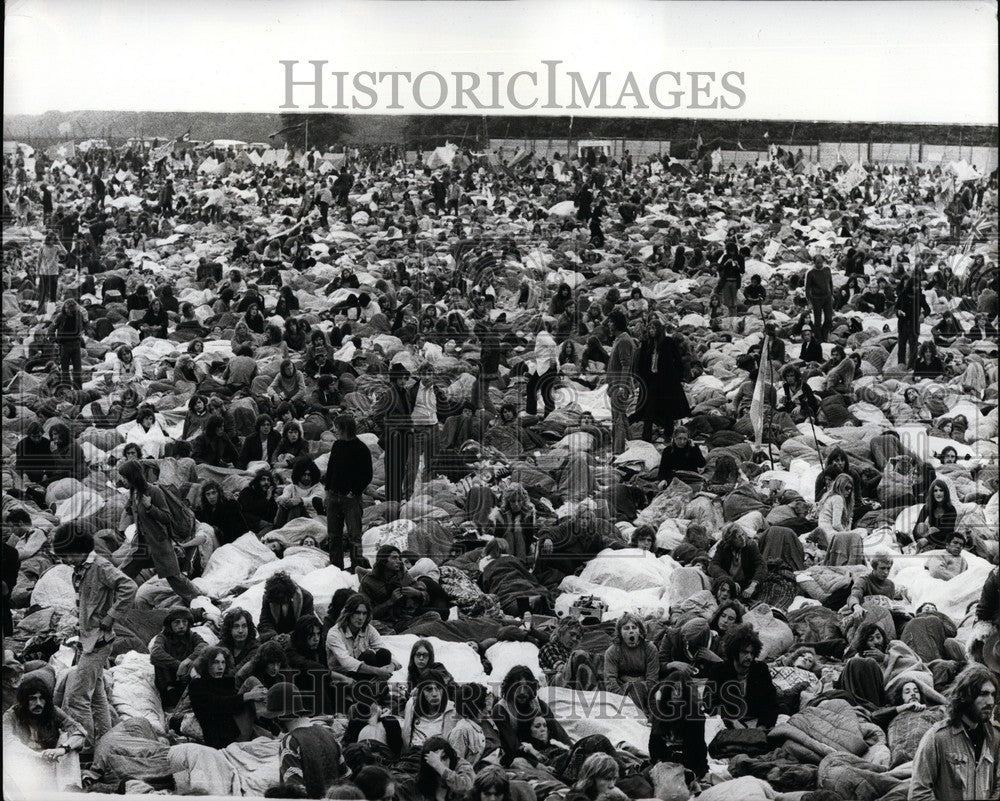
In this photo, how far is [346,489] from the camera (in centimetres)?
934

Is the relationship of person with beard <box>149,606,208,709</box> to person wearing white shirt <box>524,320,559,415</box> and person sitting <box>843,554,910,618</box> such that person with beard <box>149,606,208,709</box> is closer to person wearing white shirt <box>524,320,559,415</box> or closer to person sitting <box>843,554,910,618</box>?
person wearing white shirt <box>524,320,559,415</box>

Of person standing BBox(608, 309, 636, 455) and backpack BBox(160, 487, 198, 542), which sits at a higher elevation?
person standing BBox(608, 309, 636, 455)

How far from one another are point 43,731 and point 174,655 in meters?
1.01

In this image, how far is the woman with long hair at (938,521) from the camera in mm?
9344

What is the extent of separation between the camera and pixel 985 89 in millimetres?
9258

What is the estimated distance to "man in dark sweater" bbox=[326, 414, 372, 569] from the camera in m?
9.30

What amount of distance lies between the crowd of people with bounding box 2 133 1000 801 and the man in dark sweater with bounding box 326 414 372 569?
0.02 meters

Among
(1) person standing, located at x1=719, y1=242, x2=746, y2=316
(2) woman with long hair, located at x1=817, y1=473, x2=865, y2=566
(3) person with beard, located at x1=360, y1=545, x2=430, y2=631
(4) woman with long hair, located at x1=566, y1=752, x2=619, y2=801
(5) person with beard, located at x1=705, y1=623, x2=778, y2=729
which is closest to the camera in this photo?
(4) woman with long hair, located at x1=566, y1=752, x2=619, y2=801

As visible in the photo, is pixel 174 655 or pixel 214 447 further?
pixel 214 447

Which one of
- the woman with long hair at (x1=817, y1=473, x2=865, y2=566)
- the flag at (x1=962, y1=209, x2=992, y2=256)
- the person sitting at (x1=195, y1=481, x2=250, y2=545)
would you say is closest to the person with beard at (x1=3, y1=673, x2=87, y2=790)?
the person sitting at (x1=195, y1=481, x2=250, y2=545)

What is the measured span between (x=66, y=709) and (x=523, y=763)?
3.08 metres

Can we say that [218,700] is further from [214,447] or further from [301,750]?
[214,447]

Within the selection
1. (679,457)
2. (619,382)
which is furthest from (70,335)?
(679,457)

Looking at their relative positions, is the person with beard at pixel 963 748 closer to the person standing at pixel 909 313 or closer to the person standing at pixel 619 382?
the person standing at pixel 909 313
